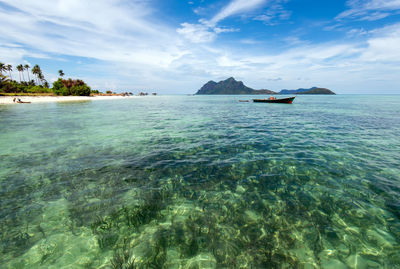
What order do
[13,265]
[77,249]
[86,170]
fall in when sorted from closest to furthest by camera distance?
1. [13,265]
2. [77,249]
3. [86,170]

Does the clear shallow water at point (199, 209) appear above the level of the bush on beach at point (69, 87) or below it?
below

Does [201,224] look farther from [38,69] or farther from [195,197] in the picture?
[38,69]

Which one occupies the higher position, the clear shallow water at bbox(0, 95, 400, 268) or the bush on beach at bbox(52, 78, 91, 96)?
the bush on beach at bbox(52, 78, 91, 96)

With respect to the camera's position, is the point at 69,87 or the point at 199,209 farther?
the point at 69,87

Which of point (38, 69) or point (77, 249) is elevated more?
point (38, 69)

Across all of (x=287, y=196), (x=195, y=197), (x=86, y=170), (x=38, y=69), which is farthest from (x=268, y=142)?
(x=38, y=69)

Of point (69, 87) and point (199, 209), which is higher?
point (69, 87)

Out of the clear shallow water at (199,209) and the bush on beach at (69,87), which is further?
the bush on beach at (69,87)

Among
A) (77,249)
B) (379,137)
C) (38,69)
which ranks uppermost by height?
(38,69)

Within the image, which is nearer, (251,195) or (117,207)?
(117,207)

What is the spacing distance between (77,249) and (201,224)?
381 cm

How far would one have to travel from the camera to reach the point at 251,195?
7.36 m

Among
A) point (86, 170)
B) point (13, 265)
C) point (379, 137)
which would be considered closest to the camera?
point (13, 265)

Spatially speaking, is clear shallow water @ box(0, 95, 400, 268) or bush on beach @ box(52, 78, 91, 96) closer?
clear shallow water @ box(0, 95, 400, 268)
